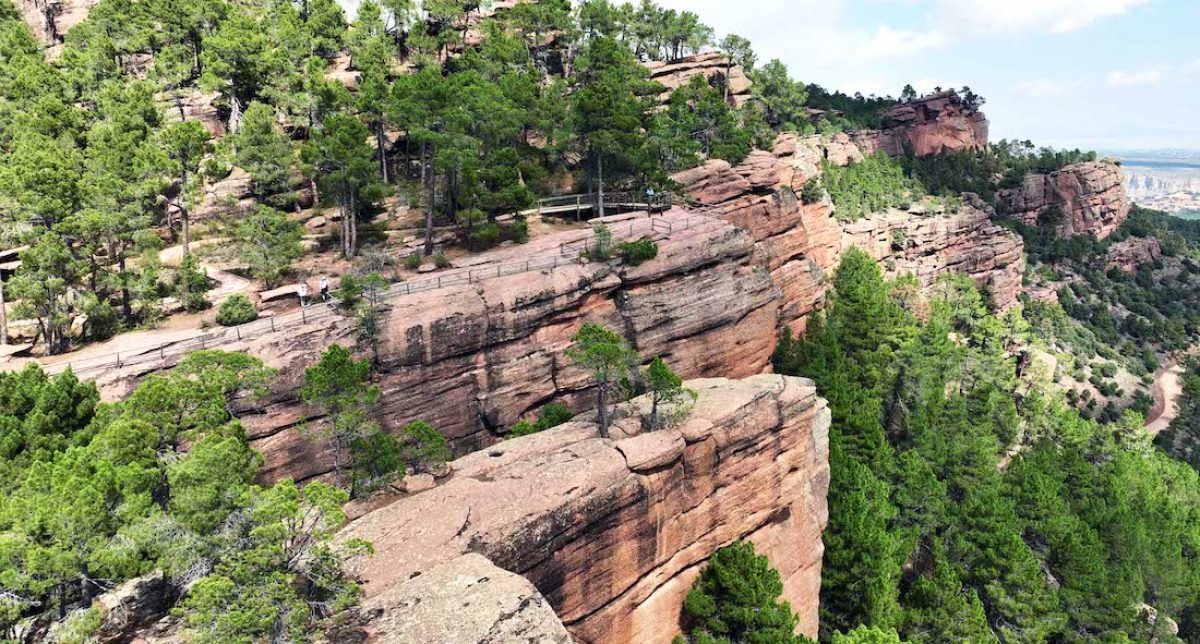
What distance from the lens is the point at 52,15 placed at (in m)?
77.2

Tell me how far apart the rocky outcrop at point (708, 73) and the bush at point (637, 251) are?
148 feet

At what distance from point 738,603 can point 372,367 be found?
22.8 meters

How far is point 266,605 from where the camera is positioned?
1694cm

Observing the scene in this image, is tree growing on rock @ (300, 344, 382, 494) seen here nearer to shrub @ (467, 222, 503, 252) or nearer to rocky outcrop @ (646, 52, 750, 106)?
shrub @ (467, 222, 503, 252)

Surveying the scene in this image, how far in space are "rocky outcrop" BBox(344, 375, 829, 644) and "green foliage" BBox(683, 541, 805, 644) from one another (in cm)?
98

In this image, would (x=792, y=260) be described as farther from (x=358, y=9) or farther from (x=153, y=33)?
(x=153, y=33)

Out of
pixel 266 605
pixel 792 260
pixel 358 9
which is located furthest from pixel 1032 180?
pixel 266 605

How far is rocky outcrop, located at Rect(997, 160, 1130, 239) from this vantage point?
134750 mm

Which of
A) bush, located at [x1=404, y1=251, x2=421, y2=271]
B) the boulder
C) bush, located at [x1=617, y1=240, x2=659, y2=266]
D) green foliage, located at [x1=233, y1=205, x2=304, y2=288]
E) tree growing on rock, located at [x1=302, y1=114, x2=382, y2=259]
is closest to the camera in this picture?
the boulder

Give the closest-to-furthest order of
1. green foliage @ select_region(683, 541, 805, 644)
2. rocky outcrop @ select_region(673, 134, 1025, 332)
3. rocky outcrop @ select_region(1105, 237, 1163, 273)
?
1. green foliage @ select_region(683, 541, 805, 644)
2. rocky outcrop @ select_region(673, 134, 1025, 332)
3. rocky outcrop @ select_region(1105, 237, 1163, 273)

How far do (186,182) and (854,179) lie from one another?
293 feet

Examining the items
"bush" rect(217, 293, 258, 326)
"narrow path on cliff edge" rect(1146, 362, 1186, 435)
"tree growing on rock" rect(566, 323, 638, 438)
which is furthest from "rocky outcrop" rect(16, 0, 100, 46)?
"narrow path on cliff edge" rect(1146, 362, 1186, 435)

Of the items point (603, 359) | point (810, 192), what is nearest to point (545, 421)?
point (603, 359)

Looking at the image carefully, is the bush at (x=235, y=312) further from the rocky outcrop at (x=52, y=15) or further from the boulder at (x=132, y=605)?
the rocky outcrop at (x=52, y=15)
